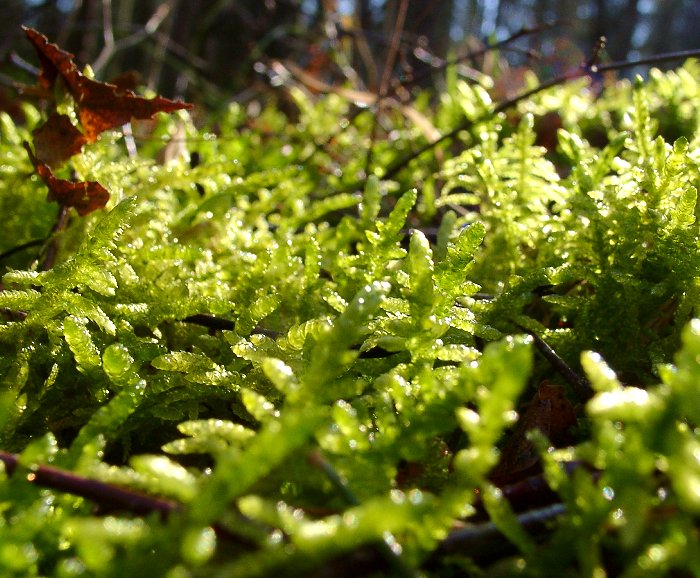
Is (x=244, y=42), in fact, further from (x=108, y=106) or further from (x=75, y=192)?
(x=75, y=192)

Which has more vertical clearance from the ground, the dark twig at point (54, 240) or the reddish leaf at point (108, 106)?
the reddish leaf at point (108, 106)

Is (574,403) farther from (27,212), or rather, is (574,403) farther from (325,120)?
(325,120)

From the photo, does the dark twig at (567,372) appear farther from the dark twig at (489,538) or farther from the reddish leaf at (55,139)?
the reddish leaf at (55,139)

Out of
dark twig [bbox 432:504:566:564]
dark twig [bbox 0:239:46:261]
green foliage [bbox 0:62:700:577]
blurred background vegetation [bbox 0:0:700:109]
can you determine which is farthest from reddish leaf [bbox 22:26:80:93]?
dark twig [bbox 432:504:566:564]

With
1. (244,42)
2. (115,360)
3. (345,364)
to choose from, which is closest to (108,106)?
(115,360)

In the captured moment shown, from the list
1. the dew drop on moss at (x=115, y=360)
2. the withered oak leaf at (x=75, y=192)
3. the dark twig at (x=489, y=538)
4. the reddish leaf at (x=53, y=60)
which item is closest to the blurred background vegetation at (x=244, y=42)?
the reddish leaf at (x=53, y=60)

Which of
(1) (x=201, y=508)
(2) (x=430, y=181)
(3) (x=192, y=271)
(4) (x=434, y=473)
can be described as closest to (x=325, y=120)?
(2) (x=430, y=181)

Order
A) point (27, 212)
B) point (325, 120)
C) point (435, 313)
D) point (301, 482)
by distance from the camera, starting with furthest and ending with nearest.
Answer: point (325, 120) → point (27, 212) → point (435, 313) → point (301, 482)
